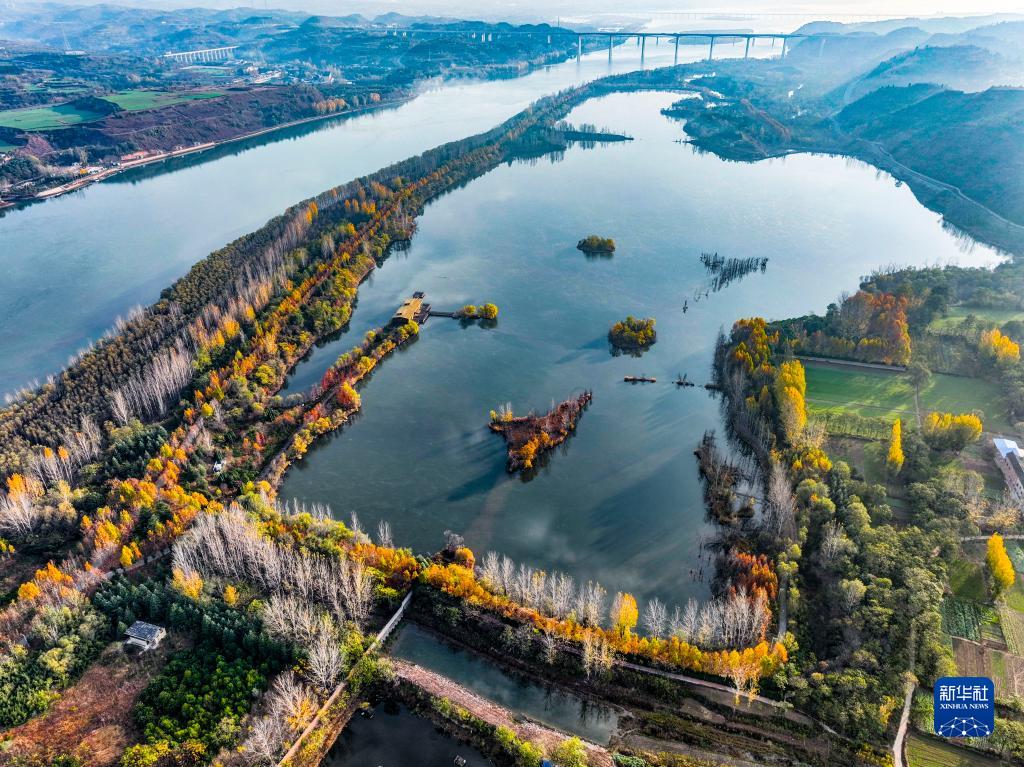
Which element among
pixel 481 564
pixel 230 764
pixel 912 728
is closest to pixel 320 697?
pixel 230 764

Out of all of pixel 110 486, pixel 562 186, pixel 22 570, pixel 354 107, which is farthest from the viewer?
pixel 354 107

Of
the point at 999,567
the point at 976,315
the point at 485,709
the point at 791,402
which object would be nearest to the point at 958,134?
the point at 976,315

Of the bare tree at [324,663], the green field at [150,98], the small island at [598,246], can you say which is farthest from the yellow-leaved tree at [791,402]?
the green field at [150,98]

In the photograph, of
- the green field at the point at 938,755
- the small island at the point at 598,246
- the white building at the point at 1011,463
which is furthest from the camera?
the small island at the point at 598,246

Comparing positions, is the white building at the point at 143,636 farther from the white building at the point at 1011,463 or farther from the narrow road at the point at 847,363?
the narrow road at the point at 847,363

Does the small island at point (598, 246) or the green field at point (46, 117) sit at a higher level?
the green field at point (46, 117)

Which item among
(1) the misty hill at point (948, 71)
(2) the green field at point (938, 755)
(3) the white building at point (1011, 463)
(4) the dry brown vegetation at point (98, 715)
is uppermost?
(1) the misty hill at point (948, 71)

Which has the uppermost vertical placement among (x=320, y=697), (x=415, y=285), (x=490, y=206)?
(x=490, y=206)

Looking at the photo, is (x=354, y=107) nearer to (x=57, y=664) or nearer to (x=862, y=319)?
(x=862, y=319)
